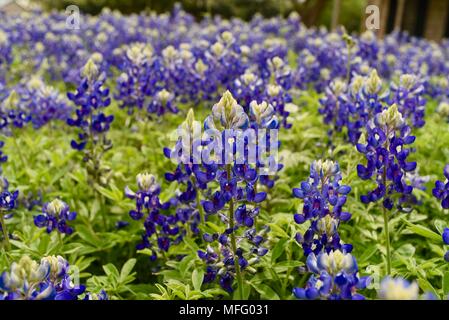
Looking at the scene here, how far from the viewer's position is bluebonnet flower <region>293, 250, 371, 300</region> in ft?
5.78

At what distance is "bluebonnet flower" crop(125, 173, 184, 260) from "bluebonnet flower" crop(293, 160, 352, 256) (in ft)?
2.82

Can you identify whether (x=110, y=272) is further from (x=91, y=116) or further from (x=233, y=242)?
(x=91, y=116)

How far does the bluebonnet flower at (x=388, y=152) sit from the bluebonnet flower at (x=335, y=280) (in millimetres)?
856

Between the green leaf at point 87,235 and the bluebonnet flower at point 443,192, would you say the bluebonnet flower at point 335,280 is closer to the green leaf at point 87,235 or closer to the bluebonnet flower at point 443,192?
the bluebonnet flower at point 443,192

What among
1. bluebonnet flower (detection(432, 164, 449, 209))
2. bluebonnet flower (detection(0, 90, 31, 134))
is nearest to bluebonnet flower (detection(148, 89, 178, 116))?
bluebonnet flower (detection(0, 90, 31, 134))

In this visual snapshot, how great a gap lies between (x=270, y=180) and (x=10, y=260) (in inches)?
56.5

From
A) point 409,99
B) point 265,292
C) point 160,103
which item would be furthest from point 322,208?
point 160,103

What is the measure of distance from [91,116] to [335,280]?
237cm

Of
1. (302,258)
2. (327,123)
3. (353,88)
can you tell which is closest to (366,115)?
(353,88)

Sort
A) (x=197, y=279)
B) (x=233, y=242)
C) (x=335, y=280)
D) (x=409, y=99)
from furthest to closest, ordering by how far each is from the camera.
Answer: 1. (x=409, y=99)
2. (x=197, y=279)
3. (x=233, y=242)
4. (x=335, y=280)

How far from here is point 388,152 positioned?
256 cm

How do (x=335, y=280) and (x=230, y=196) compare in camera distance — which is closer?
(x=335, y=280)

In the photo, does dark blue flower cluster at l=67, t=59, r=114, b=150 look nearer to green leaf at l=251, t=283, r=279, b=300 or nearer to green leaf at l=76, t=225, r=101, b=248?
green leaf at l=76, t=225, r=101, b=248
